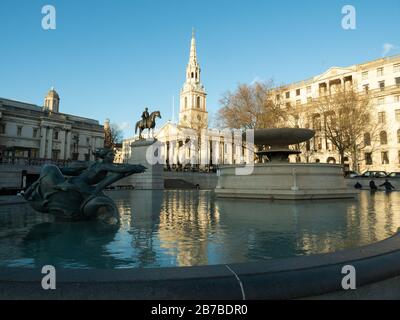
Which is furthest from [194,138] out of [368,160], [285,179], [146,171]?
[285,179]

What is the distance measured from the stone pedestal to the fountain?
508 inches

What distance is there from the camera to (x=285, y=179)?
45.1 feet

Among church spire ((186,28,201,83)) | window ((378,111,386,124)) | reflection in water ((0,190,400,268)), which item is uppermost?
church spire ((186,28,201,83))

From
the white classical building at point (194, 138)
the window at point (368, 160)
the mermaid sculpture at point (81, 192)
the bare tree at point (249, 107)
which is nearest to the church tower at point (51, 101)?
the white classical building at point (194, 138)

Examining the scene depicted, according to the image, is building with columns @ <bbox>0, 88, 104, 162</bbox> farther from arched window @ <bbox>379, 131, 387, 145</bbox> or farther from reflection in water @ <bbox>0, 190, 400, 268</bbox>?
reflection in water @ <bbox>0, 190, 400, 268</bbox>

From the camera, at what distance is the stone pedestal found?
89.8 ft

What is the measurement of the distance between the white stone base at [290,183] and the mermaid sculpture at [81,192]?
8.84 metres

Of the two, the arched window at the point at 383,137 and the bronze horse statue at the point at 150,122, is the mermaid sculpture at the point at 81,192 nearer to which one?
the bronze horse statue at the point at 150,122

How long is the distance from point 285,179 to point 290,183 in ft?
0.89

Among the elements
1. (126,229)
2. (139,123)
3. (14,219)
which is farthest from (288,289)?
(139,123)

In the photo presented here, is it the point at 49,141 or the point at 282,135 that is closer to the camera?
the point at 282,135

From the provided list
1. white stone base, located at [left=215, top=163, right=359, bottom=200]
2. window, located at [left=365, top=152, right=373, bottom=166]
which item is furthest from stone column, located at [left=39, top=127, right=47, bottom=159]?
window, located at [left=365, top=152, right=373, bottom=166]

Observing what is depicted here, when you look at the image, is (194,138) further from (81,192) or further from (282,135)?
(81,192)

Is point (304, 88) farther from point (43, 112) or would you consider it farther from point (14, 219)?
point (14, 219)
